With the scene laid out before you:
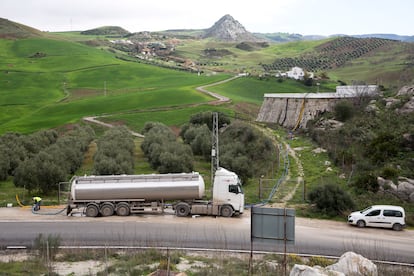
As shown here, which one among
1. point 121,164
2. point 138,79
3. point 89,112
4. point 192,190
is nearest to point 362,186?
point 192,190

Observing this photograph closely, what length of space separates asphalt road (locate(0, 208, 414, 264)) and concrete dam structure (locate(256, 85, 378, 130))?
135 feet

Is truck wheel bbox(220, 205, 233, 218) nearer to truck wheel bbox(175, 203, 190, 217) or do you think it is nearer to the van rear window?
truck wheel bbox(175, 203, 190, 217)

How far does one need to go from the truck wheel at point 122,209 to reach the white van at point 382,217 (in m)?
14.9

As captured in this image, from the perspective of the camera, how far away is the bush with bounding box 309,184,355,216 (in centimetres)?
3294

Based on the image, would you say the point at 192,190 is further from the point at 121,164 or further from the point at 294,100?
the point at 294,100

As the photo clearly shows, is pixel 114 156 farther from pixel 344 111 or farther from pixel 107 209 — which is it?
pixel 344 111

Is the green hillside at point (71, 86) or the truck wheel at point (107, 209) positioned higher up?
the green hillside at point (71, 86)

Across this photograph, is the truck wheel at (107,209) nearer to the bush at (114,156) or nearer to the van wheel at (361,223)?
the bush at (114,156)

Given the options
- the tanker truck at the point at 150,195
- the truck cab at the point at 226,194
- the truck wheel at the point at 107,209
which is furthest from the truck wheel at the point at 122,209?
the truck cab at the point at 226,194

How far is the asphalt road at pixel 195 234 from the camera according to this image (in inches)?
993

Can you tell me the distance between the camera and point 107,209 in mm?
32031

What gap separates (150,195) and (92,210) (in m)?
4.06

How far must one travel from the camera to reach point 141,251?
2292 centimetres

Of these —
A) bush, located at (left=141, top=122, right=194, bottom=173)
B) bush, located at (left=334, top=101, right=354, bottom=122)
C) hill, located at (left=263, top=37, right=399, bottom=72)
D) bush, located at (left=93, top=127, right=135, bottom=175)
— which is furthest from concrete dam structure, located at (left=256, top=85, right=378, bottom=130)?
hill, located at (left=263, top=37, right=399, bottom=72)
